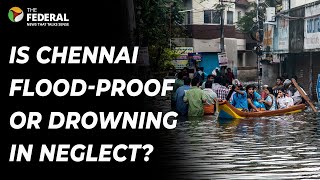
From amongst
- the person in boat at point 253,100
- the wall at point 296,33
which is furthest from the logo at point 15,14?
the wall at point 296,33

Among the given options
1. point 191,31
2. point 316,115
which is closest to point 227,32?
point 191,31

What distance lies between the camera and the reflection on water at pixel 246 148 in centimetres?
1195

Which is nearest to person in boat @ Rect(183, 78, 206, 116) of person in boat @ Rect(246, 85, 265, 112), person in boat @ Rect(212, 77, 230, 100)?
person in boat @ Rect(246, 85, 265, 112)

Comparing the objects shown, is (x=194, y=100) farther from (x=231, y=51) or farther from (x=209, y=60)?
(x=231, y=51)

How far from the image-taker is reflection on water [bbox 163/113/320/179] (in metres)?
11.9

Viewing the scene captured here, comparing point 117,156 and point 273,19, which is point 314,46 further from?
point 117,156

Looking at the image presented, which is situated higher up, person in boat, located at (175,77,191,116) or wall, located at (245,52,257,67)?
person in boat, located at (175,77,191,116)

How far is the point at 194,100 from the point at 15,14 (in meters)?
8.25

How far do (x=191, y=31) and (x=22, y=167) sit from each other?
56.2 metres

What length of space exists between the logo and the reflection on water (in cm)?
421

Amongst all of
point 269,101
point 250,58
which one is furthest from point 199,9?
point 269,101

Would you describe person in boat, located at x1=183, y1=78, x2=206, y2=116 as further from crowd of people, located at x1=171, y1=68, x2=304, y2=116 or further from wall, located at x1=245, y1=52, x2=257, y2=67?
wall, located at x1=245, y1=52, x2=257, y2=67

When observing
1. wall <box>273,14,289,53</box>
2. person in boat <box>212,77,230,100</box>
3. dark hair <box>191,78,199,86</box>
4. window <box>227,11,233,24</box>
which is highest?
window <box>227,11,233,24</box>

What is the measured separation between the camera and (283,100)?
27531 mm
